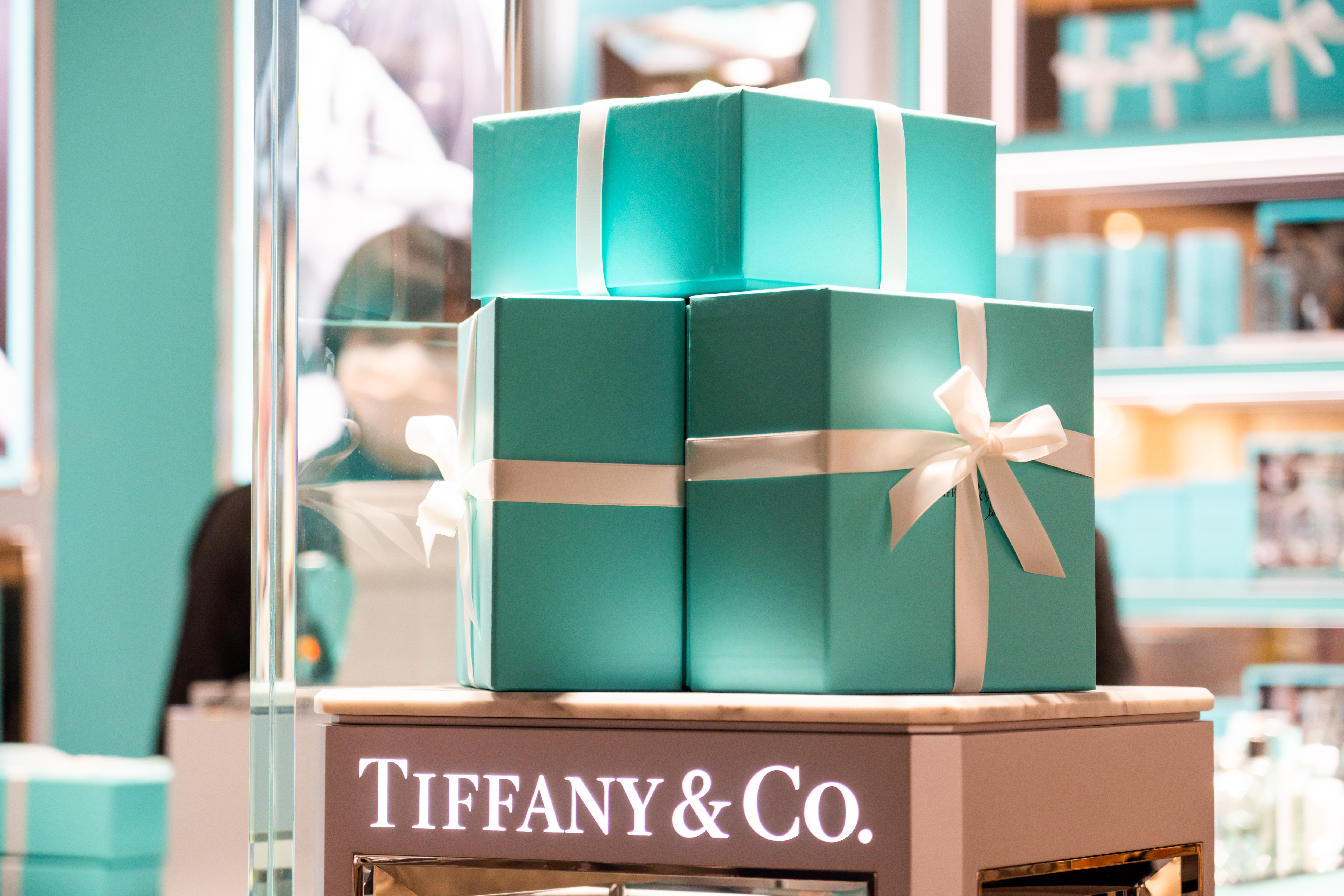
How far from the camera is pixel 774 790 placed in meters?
0.72

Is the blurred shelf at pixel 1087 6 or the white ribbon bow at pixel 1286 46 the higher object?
the blurred shelf at pixel 1087 6

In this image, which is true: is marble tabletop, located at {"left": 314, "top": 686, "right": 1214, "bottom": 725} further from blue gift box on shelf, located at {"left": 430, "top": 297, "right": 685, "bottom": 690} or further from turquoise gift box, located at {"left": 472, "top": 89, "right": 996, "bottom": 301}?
turquoise gift box, located at {"left": 472, "top": 89, "right": 996, "bottom": 301}

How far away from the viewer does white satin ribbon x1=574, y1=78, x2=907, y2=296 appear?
2.80 feet

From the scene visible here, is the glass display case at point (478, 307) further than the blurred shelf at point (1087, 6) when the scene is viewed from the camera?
No

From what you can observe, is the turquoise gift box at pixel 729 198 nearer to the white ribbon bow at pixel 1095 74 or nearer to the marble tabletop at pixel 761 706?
the marble tabletop at pixel 761 706

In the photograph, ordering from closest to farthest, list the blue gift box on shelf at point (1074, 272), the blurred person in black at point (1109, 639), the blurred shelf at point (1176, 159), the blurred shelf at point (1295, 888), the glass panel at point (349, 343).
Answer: the glass panel at point (349, 343)
the blurred shelf at point (1295, 888)
the blurred person in black at point (1109, 639)
the blurred shelf at point (1176, 159)
the blue gift box on shelf at point (1074, 272)

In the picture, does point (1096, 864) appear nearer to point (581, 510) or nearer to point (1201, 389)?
point (581, 510)

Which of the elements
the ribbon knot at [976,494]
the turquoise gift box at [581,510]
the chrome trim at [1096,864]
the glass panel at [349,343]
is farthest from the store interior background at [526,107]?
the chrome trim at [1096,864]

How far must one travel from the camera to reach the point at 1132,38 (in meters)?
2.20

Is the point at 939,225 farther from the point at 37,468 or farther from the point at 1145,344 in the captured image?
the point at 37,468

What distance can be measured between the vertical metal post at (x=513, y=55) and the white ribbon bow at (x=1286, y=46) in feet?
4.26

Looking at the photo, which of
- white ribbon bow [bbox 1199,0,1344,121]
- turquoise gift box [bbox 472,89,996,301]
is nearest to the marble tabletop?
turquoise gift box [bbox 472,89,996,301]

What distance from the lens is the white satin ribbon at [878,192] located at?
0.85 m

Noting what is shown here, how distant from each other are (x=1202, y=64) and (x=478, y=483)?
1773mm
